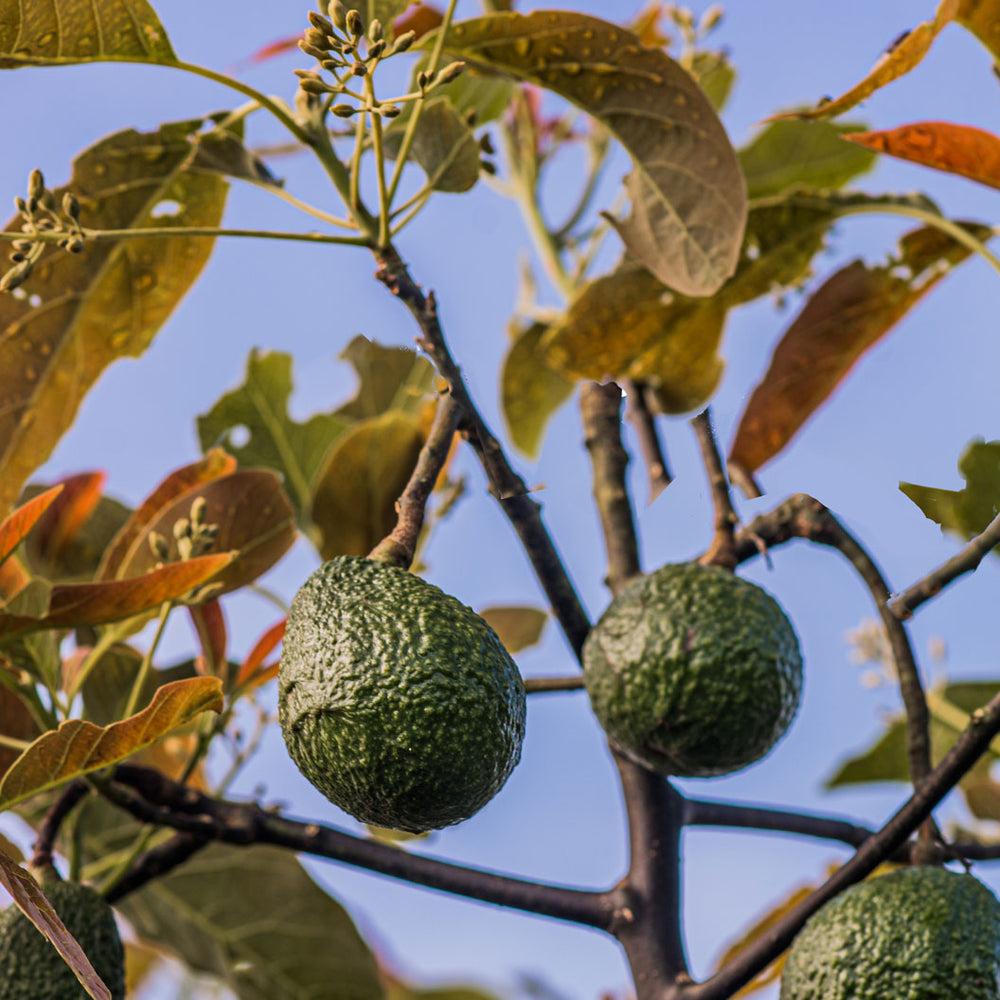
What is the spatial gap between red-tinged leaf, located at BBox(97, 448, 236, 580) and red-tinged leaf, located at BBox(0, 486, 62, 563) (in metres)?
0.17

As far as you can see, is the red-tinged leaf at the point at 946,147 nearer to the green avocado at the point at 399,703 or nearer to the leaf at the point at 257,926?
the green avocado at the point at 399,703

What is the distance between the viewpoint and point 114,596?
0.86 metres

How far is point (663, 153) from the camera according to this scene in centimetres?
97

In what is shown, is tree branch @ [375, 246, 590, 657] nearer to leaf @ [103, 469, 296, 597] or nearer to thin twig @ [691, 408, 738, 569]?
thin twig @ [691, 408, 738, 569]

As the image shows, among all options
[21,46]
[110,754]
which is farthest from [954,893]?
[21,46]

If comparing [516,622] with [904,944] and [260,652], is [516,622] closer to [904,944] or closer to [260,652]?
[260,652]

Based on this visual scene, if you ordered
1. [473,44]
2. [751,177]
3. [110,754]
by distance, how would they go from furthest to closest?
[751,177] < [473,44] < [110,754]

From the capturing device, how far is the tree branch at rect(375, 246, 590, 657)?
0.71 meters

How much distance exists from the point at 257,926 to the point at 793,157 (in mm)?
1087

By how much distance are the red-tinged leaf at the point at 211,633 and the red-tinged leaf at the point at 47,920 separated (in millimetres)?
356

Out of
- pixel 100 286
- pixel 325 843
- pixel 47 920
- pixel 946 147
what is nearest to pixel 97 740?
pixel 47 920

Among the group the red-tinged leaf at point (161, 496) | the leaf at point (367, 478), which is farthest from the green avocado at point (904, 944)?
the red-tinged leaf at point (161, 496)

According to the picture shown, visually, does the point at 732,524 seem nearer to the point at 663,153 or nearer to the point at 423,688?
the point at 663,153

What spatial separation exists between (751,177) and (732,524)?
61 centimetres
